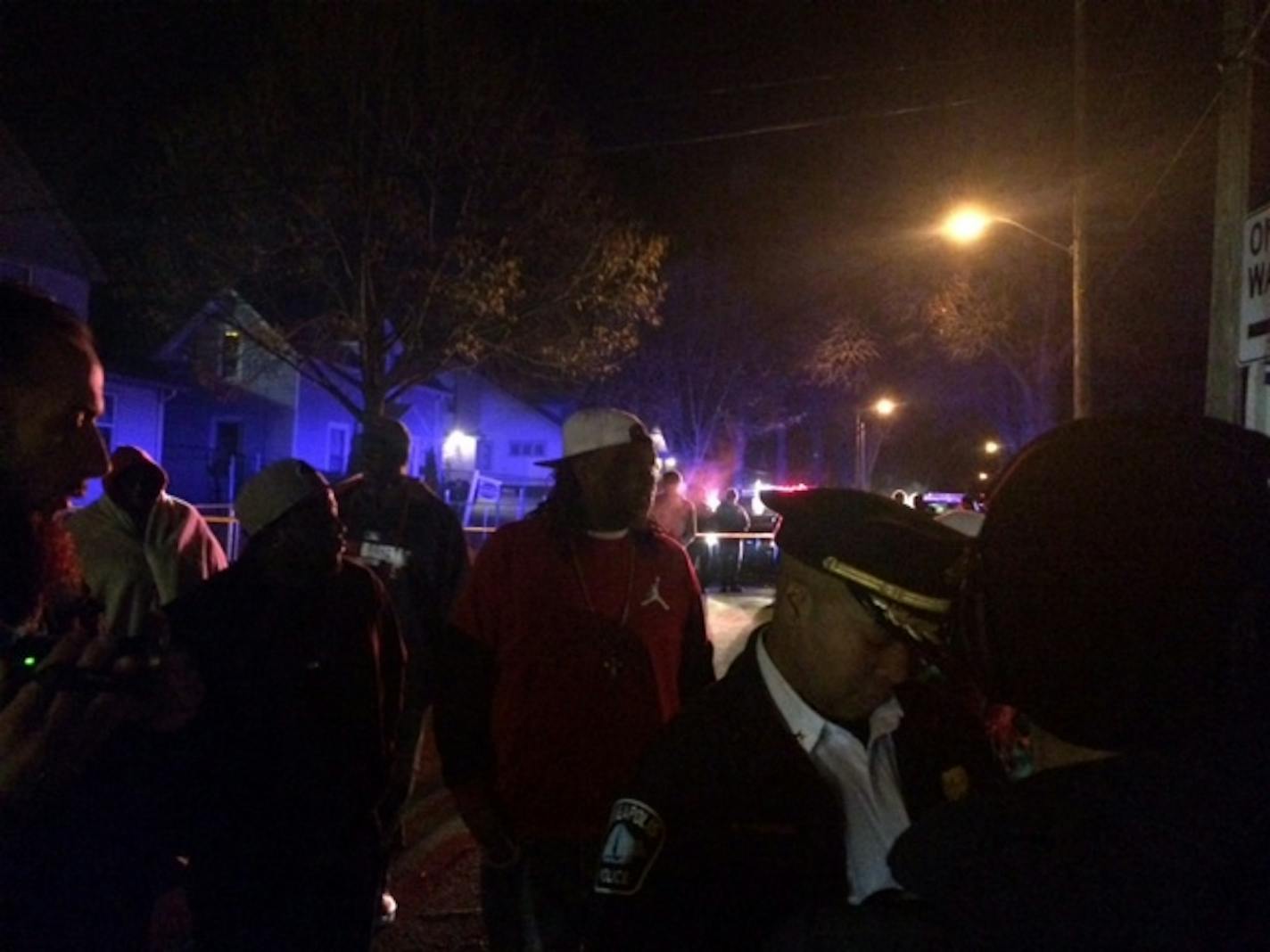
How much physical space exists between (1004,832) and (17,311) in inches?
64.6

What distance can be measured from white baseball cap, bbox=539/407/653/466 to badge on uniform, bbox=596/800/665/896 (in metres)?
1.85

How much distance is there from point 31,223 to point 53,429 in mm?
25156

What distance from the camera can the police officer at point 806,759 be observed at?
1.38 m

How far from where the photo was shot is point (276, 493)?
317 centimetres

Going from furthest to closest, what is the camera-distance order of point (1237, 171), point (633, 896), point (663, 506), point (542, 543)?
point (663, 506), point (1237, 171), point (542, 543), point (633, 896)

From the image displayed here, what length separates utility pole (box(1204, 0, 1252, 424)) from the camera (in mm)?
6531

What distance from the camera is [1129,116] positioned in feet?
56.0

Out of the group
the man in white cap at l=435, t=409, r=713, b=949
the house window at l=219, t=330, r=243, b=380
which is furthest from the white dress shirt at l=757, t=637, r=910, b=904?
the house window at l=219, t=330, r=243, b=380

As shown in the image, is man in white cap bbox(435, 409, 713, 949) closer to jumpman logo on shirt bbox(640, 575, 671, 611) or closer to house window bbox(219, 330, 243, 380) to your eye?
jumpman logo on shirt bbox(640, 575, 671, 611)

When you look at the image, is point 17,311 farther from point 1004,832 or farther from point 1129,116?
point 1129,116

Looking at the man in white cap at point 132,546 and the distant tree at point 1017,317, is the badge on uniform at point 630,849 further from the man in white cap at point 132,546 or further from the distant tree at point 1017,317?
the distant tree at point 1017,317

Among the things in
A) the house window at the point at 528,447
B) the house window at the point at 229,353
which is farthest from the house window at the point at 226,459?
the house window at the point at 528,447

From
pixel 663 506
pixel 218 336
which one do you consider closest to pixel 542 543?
pixel 663 506

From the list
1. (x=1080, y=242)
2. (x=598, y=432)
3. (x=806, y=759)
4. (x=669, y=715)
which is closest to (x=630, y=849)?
(x=806, y=759)
